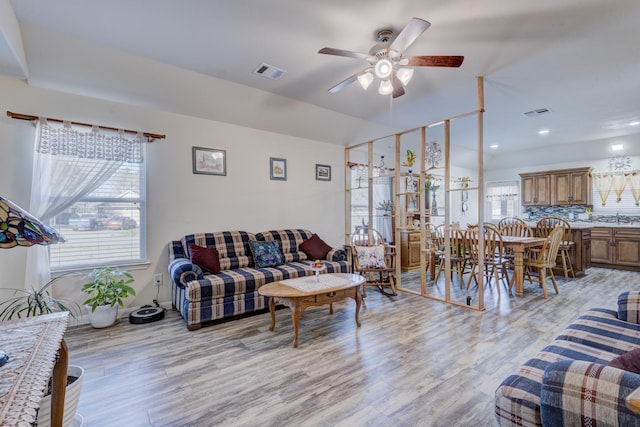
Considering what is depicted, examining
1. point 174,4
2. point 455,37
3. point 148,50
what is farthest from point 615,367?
point 148,50

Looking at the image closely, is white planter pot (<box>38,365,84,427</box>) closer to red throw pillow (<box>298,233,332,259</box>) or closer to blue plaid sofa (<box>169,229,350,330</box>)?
blue plaid sofa (<box>169,229,350,330</box>)

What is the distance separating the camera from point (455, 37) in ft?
8.85

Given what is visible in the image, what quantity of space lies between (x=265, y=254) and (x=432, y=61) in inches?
115

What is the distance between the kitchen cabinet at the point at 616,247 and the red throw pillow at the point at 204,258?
747cm

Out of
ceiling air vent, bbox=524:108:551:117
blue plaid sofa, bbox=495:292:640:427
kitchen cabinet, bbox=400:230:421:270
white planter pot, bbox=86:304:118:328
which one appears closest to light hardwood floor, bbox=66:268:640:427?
white planter pot, bbox=86:304:118:328

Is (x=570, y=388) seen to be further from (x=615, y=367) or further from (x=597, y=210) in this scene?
(x=597, y=210)

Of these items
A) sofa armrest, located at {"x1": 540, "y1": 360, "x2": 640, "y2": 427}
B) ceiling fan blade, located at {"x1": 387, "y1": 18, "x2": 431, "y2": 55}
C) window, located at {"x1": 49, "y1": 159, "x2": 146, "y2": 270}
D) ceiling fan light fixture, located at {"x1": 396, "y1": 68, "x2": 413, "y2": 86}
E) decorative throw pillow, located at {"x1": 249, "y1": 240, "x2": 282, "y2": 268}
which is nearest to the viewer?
sofa armrest, located at {"x1": 540, "y1": 360, "x2": 640, "y2": 427}

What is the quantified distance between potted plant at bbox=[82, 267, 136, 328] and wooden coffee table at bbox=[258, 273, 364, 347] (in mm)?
1562

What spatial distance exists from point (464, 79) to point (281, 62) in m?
2.21

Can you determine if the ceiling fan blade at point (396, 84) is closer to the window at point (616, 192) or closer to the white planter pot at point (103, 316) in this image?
the white planter pot at point (103, 316)

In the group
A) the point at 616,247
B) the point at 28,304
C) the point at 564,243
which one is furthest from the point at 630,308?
the point at 616,247

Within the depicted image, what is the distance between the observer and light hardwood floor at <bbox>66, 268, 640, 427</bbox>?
178cm

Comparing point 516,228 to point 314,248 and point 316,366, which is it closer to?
point 314,248

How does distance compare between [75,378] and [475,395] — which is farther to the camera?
[475,395]
